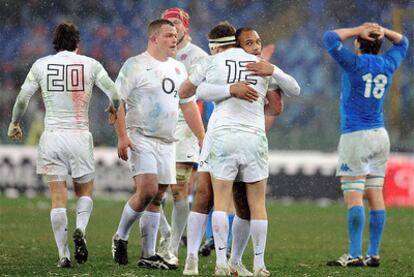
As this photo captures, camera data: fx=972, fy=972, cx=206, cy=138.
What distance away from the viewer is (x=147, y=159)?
8.90 metres

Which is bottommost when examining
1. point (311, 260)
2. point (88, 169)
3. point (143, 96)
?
point (311, 260)

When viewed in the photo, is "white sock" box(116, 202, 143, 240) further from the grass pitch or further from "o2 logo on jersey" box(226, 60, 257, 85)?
"o2 logo on jersey" box(226, 60, 257, 85)

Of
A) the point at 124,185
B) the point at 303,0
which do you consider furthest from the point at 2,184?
the point at 303,0

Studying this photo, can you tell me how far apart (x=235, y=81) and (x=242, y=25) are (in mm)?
15474

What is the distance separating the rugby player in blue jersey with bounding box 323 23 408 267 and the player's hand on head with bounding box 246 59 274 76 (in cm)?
214

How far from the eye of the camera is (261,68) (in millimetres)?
7637

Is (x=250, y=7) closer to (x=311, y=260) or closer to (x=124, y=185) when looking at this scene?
(x=124, y=185)

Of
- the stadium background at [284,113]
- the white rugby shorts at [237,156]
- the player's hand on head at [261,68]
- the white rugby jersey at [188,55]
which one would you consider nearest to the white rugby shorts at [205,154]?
the white rugby shorts at [237,156]

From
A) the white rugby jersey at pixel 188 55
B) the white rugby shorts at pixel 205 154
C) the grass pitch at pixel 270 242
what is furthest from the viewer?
the white rugby jersey at pixel 188 55

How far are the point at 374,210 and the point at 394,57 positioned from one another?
61.7 inches

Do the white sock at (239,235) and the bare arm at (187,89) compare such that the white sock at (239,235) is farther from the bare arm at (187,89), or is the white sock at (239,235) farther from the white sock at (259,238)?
the bare arm at (187,89)

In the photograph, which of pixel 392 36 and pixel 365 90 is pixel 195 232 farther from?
pixel 392 36

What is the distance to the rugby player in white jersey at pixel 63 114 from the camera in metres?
8.80

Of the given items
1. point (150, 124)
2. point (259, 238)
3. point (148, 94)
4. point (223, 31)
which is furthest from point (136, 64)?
point (259, 238)
